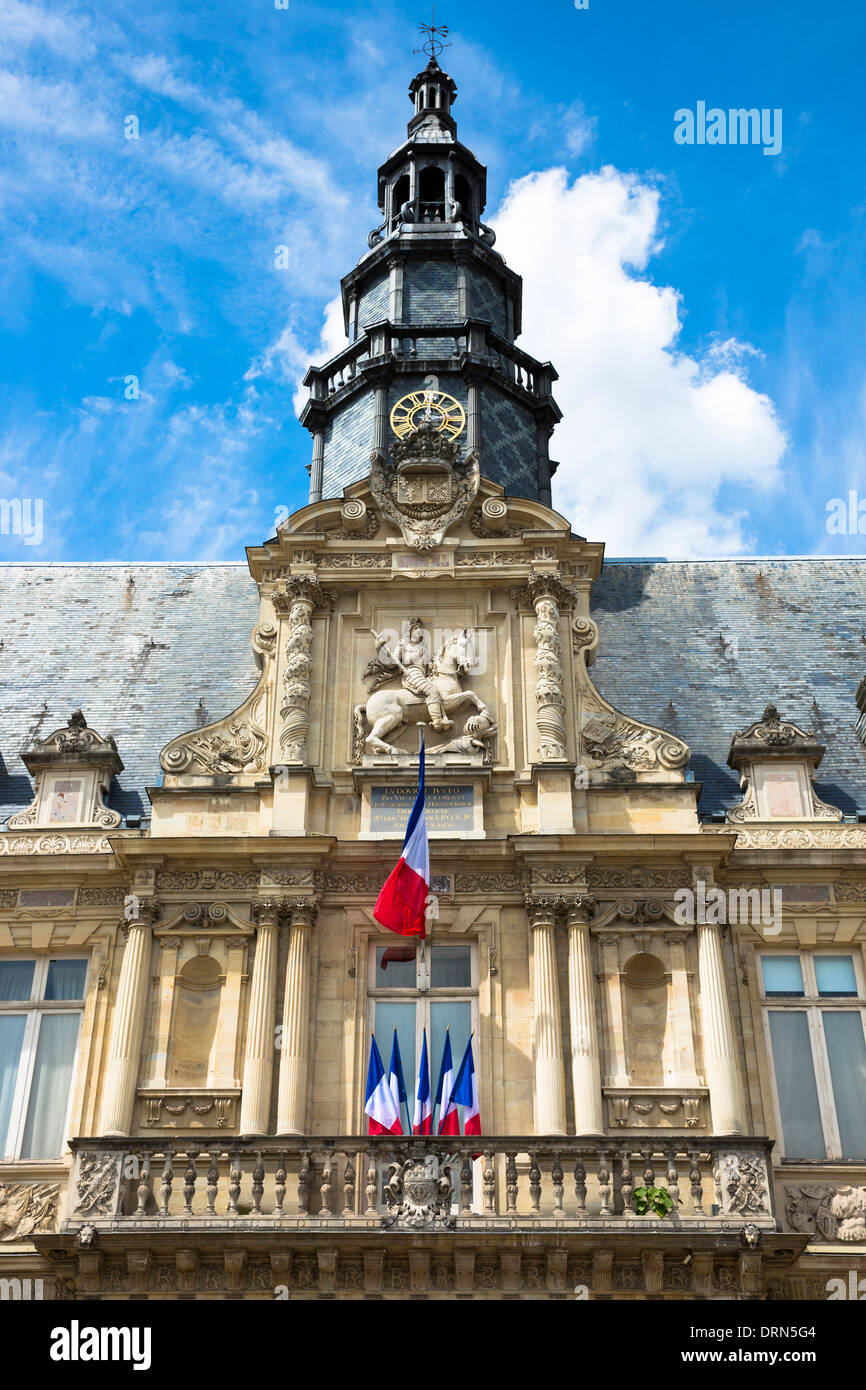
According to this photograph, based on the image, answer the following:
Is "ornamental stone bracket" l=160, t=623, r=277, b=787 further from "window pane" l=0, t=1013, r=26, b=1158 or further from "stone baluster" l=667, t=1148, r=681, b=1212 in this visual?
"stone baluster" l=667, t=1148, r=681, b=1212

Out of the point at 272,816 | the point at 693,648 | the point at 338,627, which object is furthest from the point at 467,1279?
the point at 693,648

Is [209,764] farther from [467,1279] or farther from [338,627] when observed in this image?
[467,1279]

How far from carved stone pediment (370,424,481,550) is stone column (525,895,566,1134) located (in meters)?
6.30

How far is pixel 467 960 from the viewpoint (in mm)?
20391

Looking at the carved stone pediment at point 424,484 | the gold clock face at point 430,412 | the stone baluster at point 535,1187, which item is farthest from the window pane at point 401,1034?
the gold clock face at point 430,412

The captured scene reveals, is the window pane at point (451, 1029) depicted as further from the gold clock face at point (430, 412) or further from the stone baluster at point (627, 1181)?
the gold clock face at point (430, 412)

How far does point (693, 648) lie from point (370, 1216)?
12.0 metres

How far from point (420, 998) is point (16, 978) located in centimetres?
551

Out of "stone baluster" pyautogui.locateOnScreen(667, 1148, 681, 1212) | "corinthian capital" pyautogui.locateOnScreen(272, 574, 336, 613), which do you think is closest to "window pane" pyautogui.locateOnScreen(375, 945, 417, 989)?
"stone baluster" pyautogui.locateOnScreen(667, 1148, 681, 1212)

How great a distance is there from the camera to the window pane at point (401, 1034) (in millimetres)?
19641

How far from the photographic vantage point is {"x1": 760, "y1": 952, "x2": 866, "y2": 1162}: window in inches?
757
